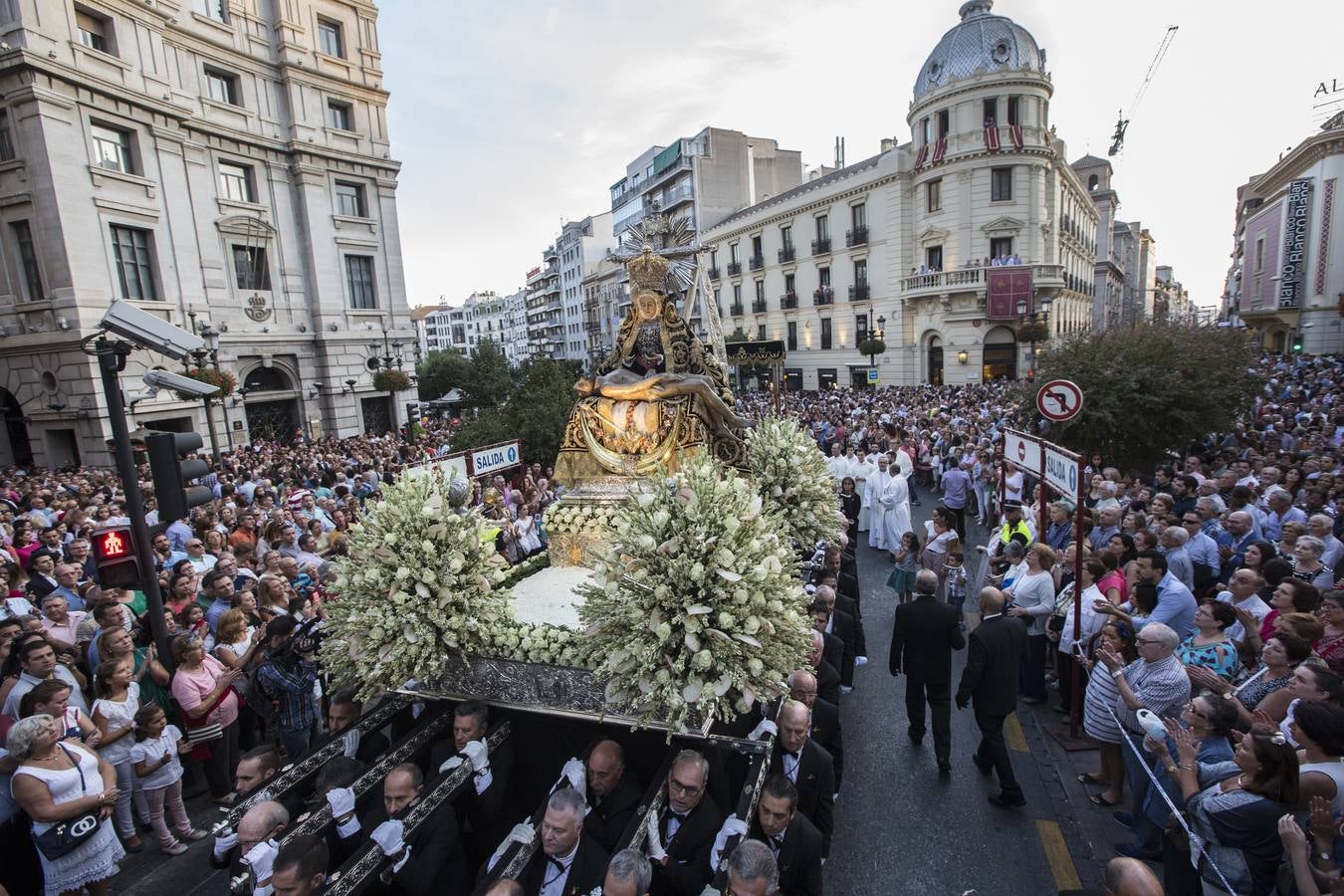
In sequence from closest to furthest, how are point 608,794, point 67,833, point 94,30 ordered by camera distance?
point 67,833 → point 608,794 → point 94,30

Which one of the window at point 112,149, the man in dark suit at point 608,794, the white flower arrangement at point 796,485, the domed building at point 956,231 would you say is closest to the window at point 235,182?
the window at point 112,149

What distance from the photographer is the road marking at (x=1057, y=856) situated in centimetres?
457

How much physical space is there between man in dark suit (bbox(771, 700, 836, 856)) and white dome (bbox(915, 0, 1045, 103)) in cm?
3743

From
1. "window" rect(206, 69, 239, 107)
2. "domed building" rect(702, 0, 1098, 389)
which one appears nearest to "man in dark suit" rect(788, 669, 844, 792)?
"window" rect(206, 69, 239, 107)

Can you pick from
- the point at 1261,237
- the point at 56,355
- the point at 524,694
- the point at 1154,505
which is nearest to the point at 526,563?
the point at 524,694

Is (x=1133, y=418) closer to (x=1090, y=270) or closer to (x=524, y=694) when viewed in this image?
(x=524, y=694)

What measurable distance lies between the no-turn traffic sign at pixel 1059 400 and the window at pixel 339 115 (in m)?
28.9

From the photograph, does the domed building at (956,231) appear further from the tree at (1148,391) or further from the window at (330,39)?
the window at (330,39)

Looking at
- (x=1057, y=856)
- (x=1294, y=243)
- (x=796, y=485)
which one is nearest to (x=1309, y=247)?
(x=1294, y=243)

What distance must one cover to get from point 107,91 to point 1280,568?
95.1ft

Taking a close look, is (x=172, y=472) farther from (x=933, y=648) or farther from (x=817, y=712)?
(x=933, y=648)

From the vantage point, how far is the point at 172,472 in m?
5.40

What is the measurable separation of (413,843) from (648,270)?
6.00 m

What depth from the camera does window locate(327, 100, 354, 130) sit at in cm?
2619
